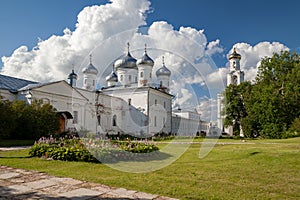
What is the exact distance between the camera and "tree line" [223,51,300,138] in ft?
96.0

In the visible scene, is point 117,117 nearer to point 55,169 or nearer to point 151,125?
point 151,125

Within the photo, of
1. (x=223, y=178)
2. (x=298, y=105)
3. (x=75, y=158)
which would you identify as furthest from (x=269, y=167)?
(x=298, y=105)

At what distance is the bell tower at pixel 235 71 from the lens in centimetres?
4522

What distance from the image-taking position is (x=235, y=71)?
45594 mm

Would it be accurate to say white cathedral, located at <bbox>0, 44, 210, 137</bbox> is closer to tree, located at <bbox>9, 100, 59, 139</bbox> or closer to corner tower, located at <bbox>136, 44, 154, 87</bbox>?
corner tower, located at <bbox>136, 44, 154, 87</bbox>

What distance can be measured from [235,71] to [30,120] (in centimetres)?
3613

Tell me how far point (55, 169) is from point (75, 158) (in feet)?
4.99

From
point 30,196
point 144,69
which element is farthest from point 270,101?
point 30,196

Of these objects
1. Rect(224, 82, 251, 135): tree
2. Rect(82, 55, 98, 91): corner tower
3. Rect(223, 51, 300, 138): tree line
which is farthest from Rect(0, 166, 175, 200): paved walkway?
Rect(224, 82, 251, 135): tree

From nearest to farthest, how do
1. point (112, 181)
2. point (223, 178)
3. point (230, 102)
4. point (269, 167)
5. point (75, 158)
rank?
point (112, 181) < point (223, 178) < point (269, 167) < point (75, 158) < point (230, 102)

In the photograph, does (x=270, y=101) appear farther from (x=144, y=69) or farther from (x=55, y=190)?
(x=55, y=190)

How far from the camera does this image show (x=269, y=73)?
34406 mm

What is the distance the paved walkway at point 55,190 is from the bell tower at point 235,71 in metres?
42.7

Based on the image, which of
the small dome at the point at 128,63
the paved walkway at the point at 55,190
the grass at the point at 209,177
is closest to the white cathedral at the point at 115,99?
the small dome at the point at 128,63
